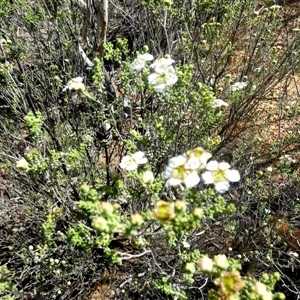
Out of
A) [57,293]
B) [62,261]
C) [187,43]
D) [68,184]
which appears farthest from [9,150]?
[187,43]

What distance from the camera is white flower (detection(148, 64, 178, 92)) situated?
168 centimetres

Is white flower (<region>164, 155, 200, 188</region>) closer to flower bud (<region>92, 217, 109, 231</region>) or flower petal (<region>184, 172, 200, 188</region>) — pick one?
flower petal (<region>184, 172, 200, 188</region>)

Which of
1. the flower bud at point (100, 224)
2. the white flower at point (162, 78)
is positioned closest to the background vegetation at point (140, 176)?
the white flower at point (162, 78)

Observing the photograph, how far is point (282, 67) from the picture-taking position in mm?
3127

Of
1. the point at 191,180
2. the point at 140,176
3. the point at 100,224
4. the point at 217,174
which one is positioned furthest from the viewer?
the point at 140,176

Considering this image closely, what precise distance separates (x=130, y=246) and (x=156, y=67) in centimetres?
153

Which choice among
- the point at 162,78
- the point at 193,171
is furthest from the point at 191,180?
the point at 162,78

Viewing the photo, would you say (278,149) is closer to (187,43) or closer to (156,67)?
(187,43)

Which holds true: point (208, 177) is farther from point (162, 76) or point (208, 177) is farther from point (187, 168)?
point (162, 76)

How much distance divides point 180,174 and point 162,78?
49 cm

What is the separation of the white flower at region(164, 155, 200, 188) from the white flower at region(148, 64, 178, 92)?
0.41m

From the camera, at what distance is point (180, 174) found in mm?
1423

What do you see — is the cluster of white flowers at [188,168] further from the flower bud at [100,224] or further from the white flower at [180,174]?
the flower bud at [100,224]

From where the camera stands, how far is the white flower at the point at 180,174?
4.57ft
